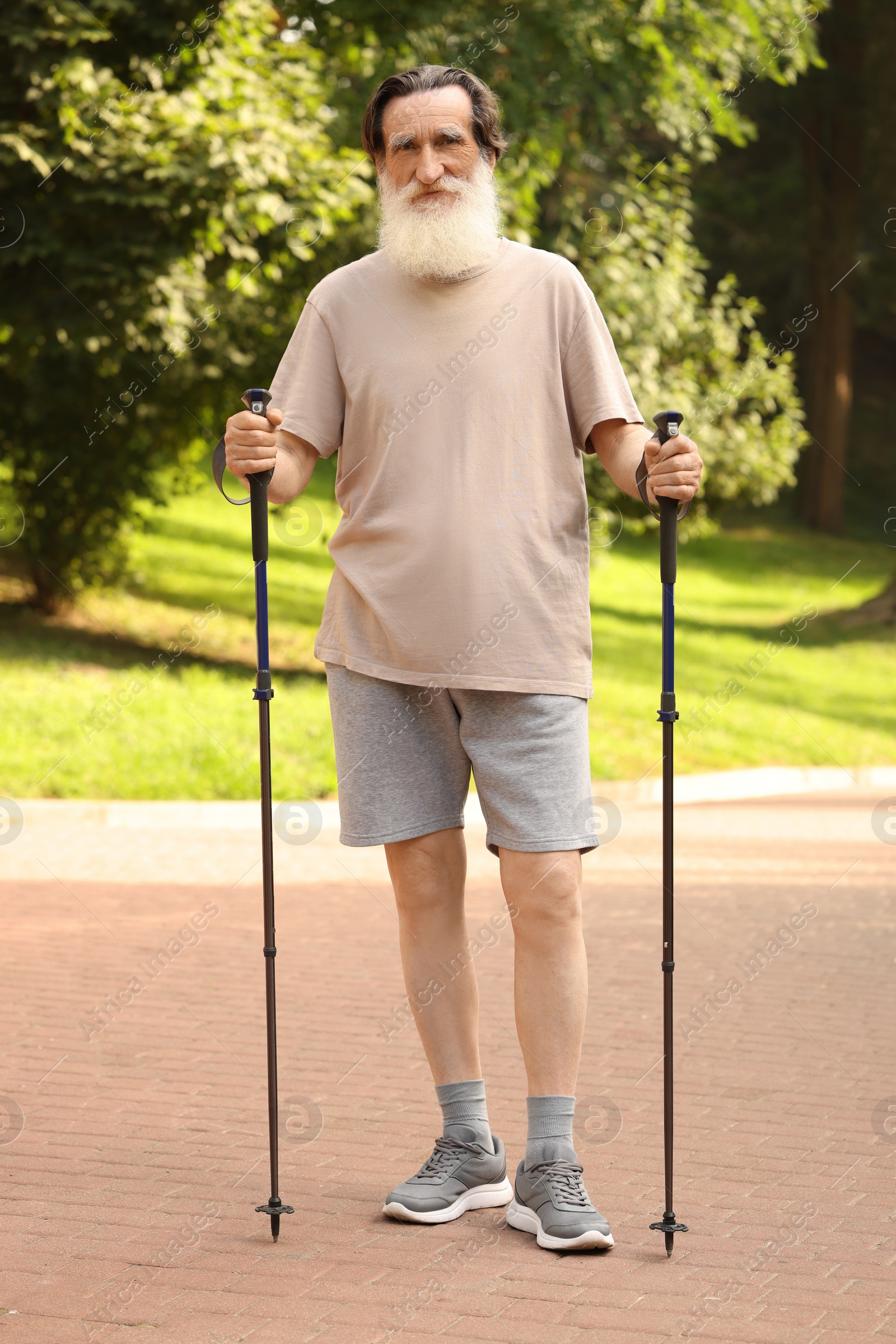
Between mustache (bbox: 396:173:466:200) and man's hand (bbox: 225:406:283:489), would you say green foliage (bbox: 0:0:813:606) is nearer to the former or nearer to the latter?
mustache (bbox: 396:173:466:200)

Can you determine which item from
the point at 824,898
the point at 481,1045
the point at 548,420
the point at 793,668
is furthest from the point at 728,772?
the point at 548,420

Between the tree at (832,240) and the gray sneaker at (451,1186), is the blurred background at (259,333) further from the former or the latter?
the gray sneaker at (451,1186)

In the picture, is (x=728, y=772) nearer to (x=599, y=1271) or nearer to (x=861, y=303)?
(x=599, y=1271)

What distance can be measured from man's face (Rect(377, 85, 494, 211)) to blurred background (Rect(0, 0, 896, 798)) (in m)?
7.83

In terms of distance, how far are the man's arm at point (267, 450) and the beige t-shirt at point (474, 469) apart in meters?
0.06

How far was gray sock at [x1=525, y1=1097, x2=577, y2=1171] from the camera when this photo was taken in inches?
131

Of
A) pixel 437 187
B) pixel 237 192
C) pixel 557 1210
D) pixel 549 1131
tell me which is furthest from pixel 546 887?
pixel 237 192

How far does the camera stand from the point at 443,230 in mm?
3379

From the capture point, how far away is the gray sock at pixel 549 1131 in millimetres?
3340

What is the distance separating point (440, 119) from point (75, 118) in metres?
9.07

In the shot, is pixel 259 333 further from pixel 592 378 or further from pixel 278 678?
pixel 592 378

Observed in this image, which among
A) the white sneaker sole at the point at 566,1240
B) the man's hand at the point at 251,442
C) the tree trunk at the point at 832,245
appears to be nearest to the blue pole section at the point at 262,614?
the man's hand at the point at 251,442

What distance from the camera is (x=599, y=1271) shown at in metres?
3.11

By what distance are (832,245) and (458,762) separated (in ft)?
100
